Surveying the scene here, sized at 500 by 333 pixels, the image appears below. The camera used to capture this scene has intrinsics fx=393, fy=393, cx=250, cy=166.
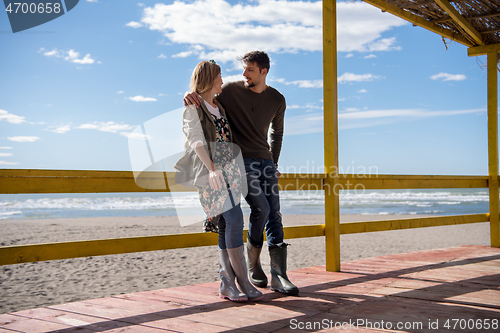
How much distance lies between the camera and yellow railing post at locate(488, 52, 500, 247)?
441 cm

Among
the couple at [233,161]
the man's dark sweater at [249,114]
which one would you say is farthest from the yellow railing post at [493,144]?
the man's dark sweater at [249,114]

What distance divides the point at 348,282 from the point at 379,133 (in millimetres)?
46653

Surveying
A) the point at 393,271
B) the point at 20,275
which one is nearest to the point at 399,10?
the point at 393,271

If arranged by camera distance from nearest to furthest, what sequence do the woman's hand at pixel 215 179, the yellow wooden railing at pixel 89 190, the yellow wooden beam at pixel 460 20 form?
the yellow wooden railing at pixel 89 190, the woman's hand at pixel 215 179, the yellow wooden beam at pixel 460 20

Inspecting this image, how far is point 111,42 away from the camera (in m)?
48.8

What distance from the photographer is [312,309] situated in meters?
1.98

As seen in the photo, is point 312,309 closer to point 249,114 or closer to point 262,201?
point 262,201

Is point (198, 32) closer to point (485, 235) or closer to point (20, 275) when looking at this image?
point (485, 235)

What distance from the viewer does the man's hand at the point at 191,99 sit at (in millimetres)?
1959

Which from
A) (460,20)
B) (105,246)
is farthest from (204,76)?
(460,20)

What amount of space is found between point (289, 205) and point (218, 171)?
20.8 metres

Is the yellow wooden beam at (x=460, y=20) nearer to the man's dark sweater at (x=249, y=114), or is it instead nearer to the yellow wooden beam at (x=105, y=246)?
the man's dark sweater at (x=249, y=114)

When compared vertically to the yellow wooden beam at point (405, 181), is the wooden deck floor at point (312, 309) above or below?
below

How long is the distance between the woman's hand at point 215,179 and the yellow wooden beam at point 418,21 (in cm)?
236
